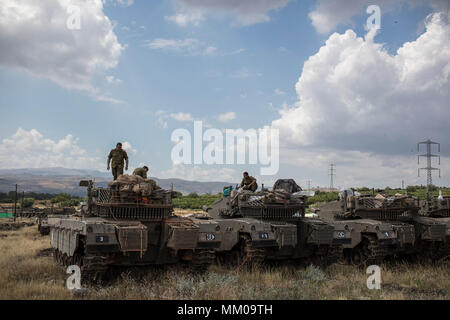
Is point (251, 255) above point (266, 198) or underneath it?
underneath

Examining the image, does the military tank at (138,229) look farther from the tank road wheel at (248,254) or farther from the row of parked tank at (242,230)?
the tank road wheel at (248,254)

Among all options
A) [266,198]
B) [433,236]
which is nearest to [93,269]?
[266,198]

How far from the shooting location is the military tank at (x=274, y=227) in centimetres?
1418

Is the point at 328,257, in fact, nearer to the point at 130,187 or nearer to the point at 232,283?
the point at 232,283

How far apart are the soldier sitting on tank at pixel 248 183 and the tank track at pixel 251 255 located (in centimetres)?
276

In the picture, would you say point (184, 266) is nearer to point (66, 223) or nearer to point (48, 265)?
point (66, 223)

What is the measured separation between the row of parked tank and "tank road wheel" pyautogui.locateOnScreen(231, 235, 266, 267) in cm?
3

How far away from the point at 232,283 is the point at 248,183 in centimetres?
582

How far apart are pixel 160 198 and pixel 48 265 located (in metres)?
4.71

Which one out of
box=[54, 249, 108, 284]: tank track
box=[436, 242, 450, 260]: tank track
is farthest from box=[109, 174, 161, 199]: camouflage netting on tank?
box=[436, 242, 450, 260]: tank track

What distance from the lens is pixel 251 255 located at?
45.7 feet

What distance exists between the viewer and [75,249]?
11.4 m

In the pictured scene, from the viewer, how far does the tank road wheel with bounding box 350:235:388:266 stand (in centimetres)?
1596

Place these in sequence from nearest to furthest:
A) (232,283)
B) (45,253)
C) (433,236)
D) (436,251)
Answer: (232,283)
(433,236)
(436,251)
(45,253)
